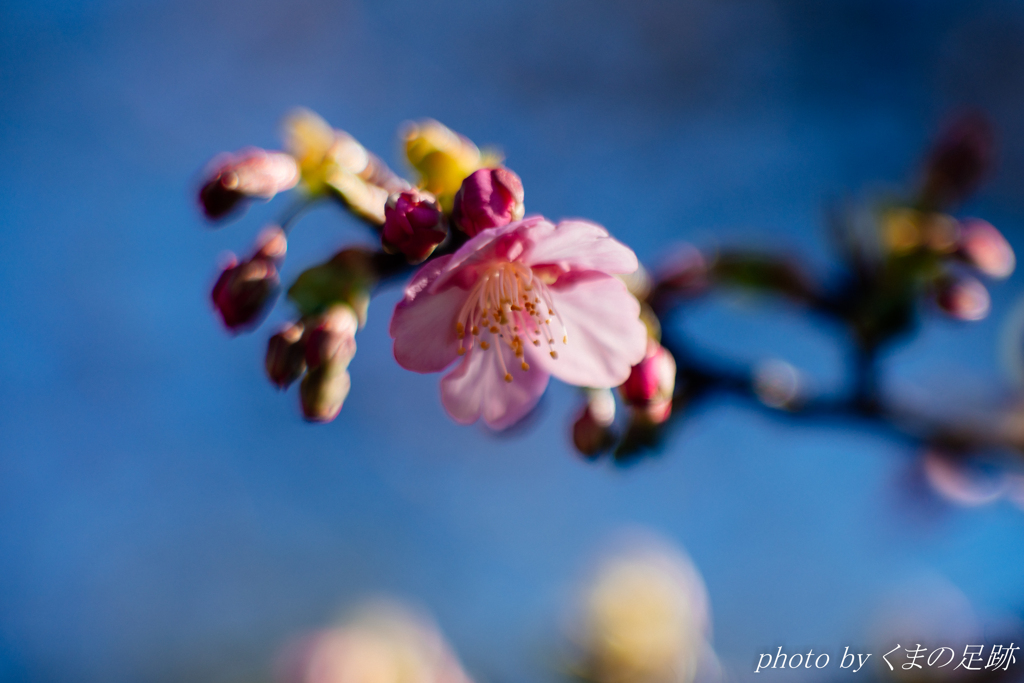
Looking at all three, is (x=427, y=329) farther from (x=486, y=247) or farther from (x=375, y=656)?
(x=375, y=656)

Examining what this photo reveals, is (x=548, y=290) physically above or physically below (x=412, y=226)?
above

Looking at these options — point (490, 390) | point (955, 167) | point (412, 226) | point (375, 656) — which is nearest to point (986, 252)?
point (955, 167)

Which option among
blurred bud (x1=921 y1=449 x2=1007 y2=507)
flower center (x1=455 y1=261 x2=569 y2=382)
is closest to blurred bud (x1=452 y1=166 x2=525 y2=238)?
flower center (x1=455 y1=261 x2=569 y2=382)

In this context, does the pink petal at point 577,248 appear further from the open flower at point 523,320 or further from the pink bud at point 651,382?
the pink bud at point 651,382

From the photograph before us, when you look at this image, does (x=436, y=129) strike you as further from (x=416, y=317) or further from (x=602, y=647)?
(x=602, y=647)

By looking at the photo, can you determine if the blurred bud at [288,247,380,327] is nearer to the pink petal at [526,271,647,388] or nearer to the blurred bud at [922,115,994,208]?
the pink petal at [526,271,647,388]

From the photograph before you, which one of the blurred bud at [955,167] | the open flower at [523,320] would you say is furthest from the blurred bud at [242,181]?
the blurred bud at [955,167]

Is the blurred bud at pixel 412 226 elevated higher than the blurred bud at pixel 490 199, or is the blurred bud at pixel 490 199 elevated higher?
Answer: the blurred bud at pixel 490 199
